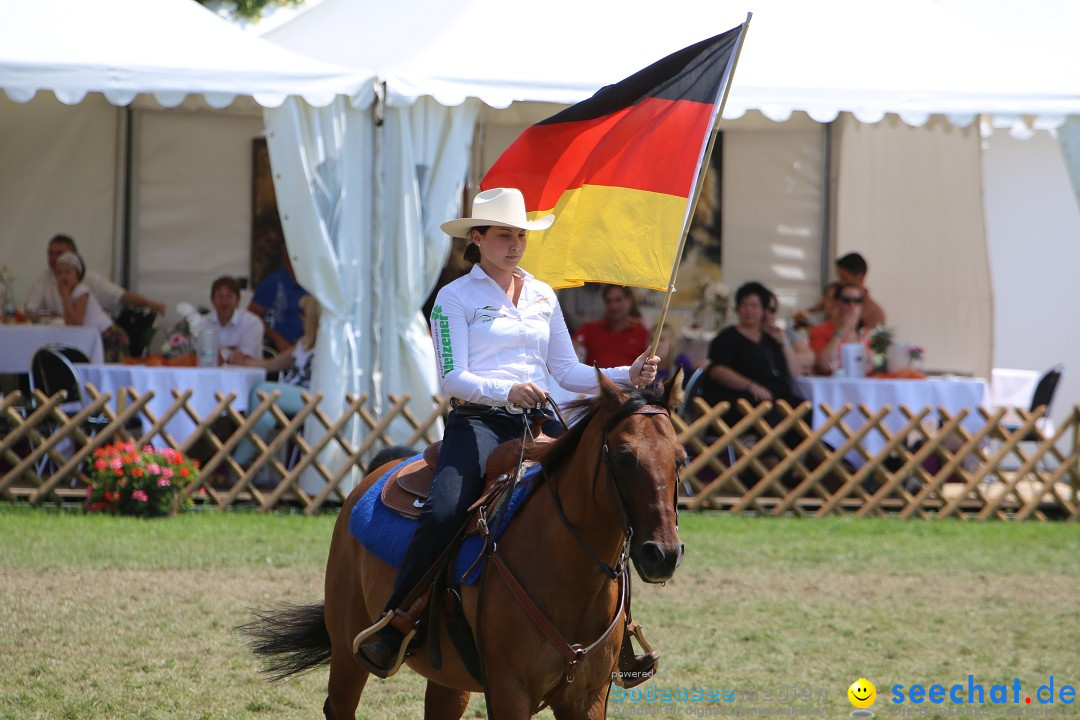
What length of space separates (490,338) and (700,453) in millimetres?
5560

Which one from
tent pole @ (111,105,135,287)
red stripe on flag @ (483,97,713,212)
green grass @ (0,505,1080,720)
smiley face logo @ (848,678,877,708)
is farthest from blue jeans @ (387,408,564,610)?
tent pole @ (111,105,135,287)

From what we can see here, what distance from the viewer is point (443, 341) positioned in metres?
3.81

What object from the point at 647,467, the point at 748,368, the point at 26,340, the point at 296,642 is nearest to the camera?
the point at 647,467

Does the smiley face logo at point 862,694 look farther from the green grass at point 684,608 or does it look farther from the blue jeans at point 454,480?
the blue jeans at point 454,480

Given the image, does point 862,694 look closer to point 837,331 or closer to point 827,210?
point 837,331

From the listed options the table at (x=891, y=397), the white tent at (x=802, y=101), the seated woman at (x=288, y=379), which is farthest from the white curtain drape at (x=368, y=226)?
the table at (x=891, y=397)

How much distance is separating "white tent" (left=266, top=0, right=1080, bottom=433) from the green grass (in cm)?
255

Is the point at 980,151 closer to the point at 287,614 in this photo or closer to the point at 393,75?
the point at 393,75

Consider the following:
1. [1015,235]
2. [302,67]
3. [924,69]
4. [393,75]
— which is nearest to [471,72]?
[393,75]

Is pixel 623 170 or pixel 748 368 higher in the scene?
pixel 623 170

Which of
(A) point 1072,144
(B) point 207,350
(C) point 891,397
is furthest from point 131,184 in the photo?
(A) point 1072,144

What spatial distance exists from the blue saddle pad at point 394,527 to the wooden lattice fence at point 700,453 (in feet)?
14.5

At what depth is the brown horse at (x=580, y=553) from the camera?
10.3 feet

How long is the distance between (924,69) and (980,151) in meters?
3.14
